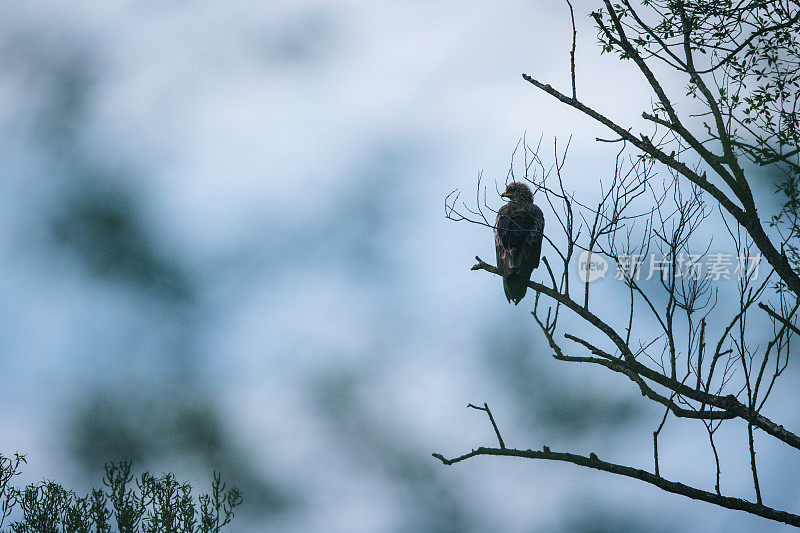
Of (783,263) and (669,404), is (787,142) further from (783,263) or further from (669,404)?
(669,404)

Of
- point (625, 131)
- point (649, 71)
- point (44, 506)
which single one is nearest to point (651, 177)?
point (625, 131)

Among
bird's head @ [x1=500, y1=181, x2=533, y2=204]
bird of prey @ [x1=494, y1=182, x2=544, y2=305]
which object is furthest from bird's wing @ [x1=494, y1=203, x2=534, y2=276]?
bird's head @ [x1=500, y1=181, x2=533, y2=204]

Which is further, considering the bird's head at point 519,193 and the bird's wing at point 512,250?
the bird's head at point 519,193

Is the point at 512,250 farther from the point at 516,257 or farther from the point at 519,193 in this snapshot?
the point at 519,193

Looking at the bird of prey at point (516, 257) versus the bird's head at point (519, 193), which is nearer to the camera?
the bird of prey at point (516, 257)

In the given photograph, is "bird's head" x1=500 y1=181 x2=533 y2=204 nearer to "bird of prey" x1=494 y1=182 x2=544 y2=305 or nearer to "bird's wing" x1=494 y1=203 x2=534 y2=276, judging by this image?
"bird of prey" x1=494 y1=182 x2=544 y2=305

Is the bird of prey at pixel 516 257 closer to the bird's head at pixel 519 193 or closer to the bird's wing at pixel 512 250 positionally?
the bird's wing at pixel 512 250

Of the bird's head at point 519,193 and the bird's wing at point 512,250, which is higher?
the bird's head at point 519,193

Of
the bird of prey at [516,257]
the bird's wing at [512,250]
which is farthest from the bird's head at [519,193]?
the bird's wing at [512,250]

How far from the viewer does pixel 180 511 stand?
9.57m

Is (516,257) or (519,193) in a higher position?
(519,193)

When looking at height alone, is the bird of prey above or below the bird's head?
below

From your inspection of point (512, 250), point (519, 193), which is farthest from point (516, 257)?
point (519, 193)

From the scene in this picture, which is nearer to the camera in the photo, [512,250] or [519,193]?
[512,250]
